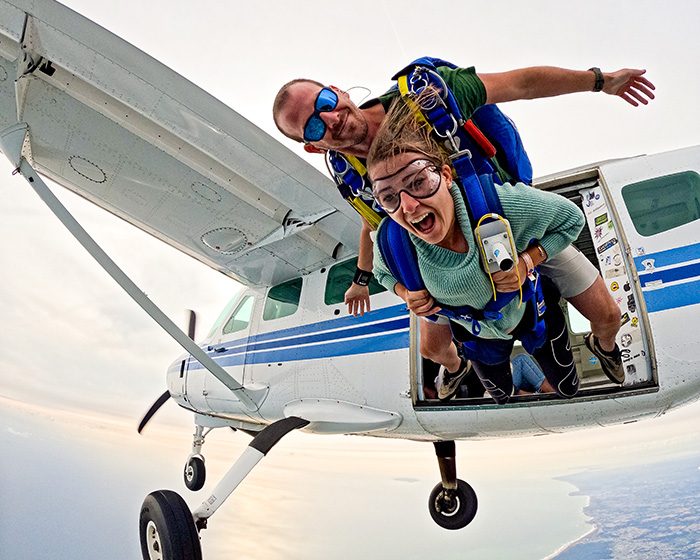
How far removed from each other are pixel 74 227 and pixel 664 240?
10.0 ft

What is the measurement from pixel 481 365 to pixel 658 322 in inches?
35.9

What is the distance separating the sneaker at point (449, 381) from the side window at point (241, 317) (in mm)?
2179

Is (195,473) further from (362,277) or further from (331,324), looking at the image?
(362,277)

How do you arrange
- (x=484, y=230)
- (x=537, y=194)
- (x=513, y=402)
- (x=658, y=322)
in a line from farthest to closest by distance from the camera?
(x=513, y=402) → (x=658, y=322) → (x=537, y=194) → (x=484, y=230)

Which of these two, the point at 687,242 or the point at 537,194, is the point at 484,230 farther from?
the point at 687,242

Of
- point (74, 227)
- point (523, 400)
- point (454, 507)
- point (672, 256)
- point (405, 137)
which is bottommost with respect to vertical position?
point (454, 507)

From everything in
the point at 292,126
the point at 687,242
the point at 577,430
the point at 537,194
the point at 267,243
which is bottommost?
the point at 577,430

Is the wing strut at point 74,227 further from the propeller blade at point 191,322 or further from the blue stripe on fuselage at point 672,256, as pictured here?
the propeller blade at point 191,322

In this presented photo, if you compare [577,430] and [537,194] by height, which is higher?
[537,194]

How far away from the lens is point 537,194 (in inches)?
56.3

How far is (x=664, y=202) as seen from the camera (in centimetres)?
248

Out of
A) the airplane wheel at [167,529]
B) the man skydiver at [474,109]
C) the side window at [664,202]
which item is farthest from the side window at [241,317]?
the side window at [664,202]

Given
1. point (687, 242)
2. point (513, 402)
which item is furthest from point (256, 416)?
point (687, 242)

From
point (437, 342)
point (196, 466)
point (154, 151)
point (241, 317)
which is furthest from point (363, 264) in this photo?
point (196, 466)
